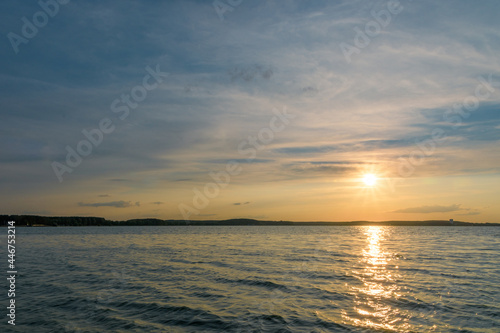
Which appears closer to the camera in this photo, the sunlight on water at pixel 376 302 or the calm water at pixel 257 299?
the calm water at pixel 257 299

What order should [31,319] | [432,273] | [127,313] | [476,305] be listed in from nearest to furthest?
[31,319] → [127,313] → [476,305] → [432,273]

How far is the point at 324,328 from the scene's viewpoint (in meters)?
18.4

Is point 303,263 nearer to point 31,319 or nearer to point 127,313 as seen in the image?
point 127,313

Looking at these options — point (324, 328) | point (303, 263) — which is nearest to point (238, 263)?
point (303, 263)

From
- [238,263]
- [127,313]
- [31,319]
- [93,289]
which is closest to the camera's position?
[31,319]

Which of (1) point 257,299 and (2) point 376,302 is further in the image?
(1) point 257,299

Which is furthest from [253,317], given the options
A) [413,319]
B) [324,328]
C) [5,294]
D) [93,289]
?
[5,294]

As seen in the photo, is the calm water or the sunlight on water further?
the sunlight on water

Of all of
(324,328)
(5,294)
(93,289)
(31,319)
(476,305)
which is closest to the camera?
(324,328)

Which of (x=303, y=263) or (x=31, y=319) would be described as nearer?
(x=31, y=319)

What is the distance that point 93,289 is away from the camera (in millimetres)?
27547

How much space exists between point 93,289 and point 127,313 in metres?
8.28

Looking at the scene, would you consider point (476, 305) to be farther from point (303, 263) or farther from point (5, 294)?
point (5, 294)

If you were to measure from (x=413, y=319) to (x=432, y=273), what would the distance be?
17.5 m
